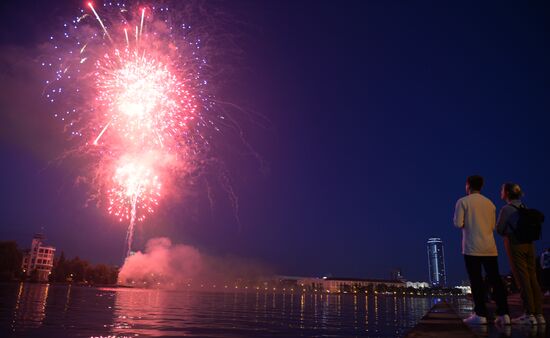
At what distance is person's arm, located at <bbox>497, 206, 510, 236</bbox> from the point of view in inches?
287

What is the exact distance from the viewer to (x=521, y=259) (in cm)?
720

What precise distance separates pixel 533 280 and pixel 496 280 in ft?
2.00

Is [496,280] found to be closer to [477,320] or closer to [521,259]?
[521,259]

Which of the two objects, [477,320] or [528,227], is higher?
[528,227]

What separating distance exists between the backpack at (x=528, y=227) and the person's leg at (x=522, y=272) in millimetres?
181

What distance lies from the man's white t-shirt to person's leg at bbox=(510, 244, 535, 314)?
1.26ft

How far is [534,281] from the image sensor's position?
23.1 ft

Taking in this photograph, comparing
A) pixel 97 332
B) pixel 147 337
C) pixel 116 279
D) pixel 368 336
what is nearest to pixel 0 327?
pixel 97 332

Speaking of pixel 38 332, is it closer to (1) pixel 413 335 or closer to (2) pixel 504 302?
(1) pixel 413 335

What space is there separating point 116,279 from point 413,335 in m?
176

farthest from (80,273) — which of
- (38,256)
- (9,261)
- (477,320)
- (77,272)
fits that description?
Answer: (477,320)

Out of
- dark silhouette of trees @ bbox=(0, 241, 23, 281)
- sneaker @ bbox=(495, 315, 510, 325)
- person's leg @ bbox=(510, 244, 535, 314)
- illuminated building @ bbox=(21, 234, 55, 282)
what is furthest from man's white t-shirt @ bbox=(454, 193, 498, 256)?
illuminated building @ bbox=(21, 234, 55, 282)

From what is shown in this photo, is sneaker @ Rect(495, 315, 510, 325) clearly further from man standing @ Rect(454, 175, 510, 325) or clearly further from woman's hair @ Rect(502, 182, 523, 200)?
woman's hair @ Rect(502, 182, 523, 200)

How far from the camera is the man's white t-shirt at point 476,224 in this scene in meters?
7.16
